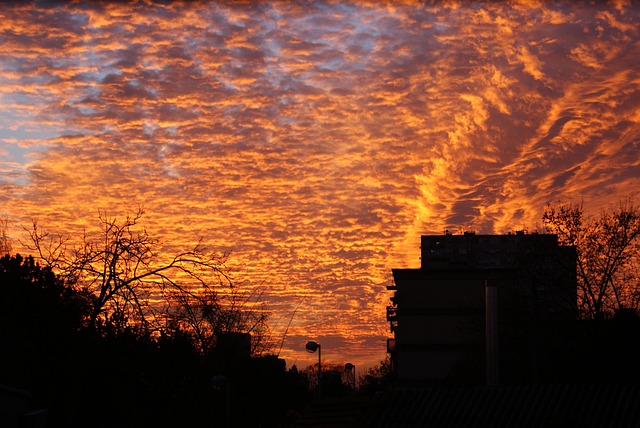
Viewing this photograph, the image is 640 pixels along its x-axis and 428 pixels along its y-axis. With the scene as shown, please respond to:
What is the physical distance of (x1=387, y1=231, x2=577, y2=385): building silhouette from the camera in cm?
4322

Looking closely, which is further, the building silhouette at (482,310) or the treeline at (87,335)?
the building silhouette at (482,310)

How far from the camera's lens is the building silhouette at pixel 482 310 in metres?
43.2

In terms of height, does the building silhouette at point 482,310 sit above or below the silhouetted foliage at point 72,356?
above

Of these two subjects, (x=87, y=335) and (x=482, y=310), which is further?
(x=482, y=310)

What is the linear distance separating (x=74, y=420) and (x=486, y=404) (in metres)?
10.1

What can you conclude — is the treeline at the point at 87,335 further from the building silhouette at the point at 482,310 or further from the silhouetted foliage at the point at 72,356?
the building silhouette at the point at 482,310

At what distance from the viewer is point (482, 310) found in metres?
71.9

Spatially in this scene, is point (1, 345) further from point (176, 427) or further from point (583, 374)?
point (583, 374)

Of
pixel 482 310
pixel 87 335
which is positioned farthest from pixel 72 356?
pixel 482 310

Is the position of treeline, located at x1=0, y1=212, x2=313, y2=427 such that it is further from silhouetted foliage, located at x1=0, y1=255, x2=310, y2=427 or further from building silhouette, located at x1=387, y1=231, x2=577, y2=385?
building silhouette, located at x1=387, y1=231, x2=577, y2=385

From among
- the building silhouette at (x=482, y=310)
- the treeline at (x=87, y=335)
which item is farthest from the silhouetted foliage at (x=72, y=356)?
the building silhouette at (x=482, y=310)

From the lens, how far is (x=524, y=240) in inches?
1890

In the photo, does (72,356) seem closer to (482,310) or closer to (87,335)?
(87,335)

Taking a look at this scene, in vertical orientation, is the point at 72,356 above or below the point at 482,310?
below
